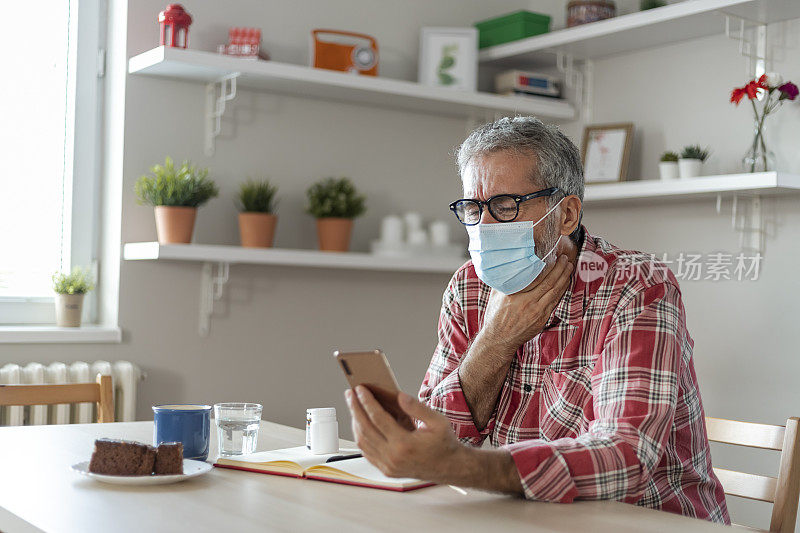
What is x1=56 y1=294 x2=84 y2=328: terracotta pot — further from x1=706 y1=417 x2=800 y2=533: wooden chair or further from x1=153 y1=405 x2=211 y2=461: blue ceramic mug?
x1=706 y1=417 x2=800 y2=533: wooden chair

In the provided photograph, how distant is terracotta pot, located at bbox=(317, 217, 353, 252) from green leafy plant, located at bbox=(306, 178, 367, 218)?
2cm

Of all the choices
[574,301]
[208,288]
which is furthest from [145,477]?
[208,288]

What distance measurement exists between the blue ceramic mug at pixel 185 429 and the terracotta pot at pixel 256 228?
4.91ft

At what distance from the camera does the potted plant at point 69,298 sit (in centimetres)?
282

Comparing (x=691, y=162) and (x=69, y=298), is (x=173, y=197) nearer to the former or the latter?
(x=69, y=298)

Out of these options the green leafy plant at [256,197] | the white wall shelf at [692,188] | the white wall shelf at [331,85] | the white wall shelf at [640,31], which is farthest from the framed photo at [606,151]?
the green leafy plant at [256,197]

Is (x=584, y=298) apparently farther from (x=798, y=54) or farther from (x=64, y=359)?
(x=64, y=359)

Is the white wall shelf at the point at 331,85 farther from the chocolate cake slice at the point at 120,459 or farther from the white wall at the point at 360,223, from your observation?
the chocolate cake slice at the point at 120,459

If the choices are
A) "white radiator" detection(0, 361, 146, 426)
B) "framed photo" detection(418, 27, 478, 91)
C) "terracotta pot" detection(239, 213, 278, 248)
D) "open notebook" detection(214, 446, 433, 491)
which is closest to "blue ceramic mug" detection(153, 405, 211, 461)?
"open notebook" detection(214, 446, 433, 491)

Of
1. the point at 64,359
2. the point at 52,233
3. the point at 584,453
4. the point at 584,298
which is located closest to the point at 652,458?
the point at 584,453

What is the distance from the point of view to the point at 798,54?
2754mm

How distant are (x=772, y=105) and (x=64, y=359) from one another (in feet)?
7.48

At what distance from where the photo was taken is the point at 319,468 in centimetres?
141

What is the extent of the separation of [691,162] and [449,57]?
3.31 feet
